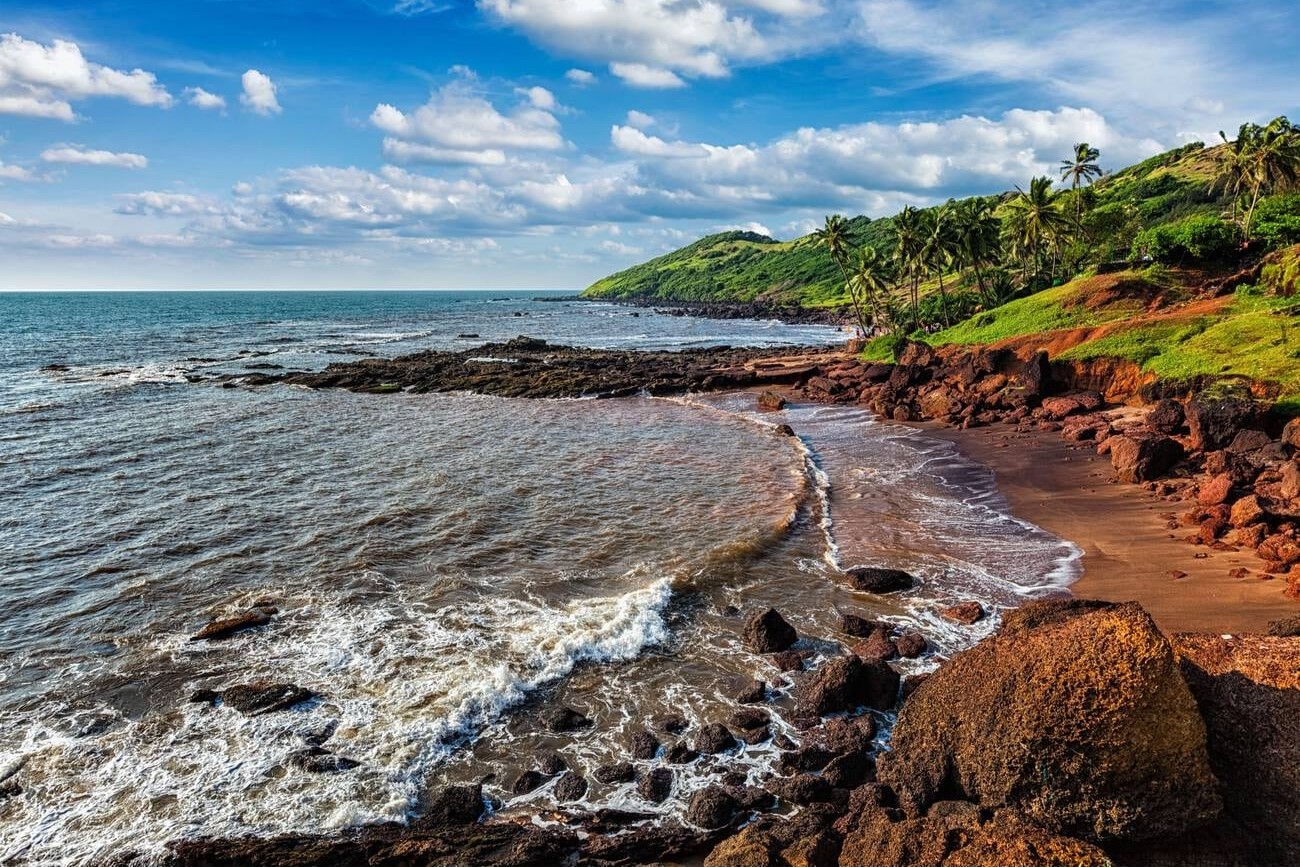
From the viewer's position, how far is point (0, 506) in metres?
27.1

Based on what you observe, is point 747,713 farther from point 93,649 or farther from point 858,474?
point 858,474

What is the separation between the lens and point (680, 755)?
12.8 meters

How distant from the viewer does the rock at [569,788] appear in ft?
39.0

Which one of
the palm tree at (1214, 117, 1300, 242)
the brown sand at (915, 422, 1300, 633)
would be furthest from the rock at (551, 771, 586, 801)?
the palm tree at (1214, 117, 1300, 242)

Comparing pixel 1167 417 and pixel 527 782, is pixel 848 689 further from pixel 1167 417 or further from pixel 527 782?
pixel 1167 417

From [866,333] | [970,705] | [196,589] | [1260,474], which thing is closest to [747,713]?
[970,705]

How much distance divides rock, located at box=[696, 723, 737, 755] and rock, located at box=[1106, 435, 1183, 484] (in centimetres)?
2251

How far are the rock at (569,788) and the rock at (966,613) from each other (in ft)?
34.6

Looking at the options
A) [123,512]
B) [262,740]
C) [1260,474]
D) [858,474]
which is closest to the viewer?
[262,740]

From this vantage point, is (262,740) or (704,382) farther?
(704,382)

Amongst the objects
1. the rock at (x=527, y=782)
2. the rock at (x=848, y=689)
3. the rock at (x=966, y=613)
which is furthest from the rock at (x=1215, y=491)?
the rock at (x=527, y=782)

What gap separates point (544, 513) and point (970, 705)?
1846 cm

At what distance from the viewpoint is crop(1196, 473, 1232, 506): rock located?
2238 cm

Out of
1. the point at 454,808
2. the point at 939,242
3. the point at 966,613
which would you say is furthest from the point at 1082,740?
the point at 939,242
